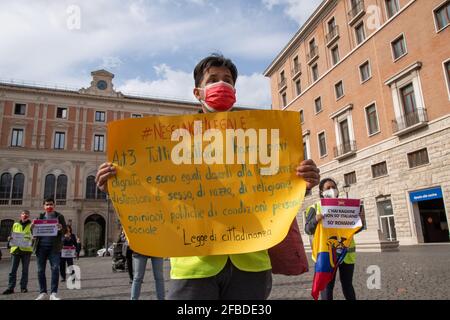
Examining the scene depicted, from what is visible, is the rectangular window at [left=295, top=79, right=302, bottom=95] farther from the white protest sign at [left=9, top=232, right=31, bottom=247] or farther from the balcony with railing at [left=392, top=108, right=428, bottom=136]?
the white protest sign at [left=9, top=232, right=31, bottom=247]

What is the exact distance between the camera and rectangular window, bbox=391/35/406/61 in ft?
65.4

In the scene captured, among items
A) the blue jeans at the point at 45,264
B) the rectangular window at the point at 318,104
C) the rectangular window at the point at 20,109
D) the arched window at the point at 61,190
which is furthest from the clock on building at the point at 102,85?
the blue jeans at the point at 45,264

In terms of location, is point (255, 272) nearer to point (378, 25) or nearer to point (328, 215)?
point (328, 215)

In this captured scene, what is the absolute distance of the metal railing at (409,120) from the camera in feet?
58.5

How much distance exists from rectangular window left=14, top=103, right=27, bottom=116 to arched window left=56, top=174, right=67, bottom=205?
8395 millimetres

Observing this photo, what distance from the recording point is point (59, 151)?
3803cm

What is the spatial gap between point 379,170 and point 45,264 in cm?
1978

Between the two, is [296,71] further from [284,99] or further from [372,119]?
[372,119]

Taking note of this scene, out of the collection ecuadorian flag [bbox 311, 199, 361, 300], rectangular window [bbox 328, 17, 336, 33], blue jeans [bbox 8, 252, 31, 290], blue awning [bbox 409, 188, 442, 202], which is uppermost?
rectangular window [bbox 328, 17, 336, 33]

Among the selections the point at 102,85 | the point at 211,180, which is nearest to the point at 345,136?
the point at 211,180

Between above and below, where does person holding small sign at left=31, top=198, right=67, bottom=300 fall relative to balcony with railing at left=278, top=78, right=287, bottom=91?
below

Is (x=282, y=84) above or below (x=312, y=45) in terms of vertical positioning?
below

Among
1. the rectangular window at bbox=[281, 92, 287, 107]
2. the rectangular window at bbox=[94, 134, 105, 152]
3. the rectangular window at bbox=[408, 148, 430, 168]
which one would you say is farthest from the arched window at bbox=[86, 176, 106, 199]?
the rectangular window at bbox=[408, 148, 430, 168]

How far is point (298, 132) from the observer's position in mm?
1977
